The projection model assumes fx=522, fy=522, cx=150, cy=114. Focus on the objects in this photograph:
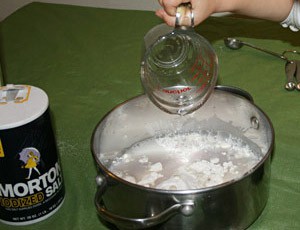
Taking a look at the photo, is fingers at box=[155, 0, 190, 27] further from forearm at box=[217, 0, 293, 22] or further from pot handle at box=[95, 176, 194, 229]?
pot handle at box=[95, 176, 194, 229]

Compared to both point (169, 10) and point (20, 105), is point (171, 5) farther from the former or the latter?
point (20, 105)

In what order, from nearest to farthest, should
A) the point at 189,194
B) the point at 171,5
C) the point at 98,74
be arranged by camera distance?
1. the point at 189,194
2. the point at 171,5
3. the point at 98,74

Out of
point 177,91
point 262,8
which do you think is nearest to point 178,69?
point 177,91

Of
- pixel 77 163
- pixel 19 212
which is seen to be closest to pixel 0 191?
pixel 19 212

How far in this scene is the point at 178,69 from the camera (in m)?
0.65

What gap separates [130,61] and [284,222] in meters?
0.43

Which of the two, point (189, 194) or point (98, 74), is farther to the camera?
point (98, 74)

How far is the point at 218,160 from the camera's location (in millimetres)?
617

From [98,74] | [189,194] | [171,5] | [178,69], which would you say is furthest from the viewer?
[98,74]

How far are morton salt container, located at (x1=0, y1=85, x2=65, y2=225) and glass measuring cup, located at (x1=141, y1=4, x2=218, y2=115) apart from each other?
13cm

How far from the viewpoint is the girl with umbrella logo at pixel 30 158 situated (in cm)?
50

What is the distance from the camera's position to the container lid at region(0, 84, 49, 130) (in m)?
0.49

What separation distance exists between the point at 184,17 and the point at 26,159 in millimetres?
219

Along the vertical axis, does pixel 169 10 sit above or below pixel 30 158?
above
